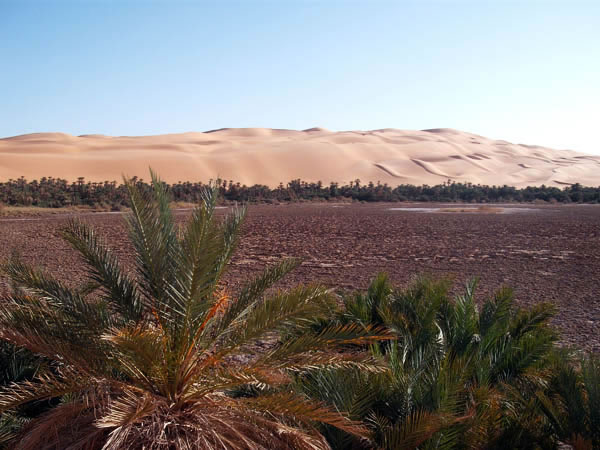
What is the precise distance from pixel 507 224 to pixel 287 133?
113378mm

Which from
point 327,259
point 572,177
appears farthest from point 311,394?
point 572,177

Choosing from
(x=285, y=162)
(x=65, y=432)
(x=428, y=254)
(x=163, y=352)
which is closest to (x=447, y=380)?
(x=163, y=352)

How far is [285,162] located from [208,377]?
83228 mm

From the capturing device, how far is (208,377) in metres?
3.89

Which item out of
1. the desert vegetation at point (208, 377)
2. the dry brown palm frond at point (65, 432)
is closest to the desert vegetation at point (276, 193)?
the desert vegetation at point (208, 377)

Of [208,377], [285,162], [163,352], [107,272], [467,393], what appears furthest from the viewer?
[285,162]

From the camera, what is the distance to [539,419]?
13.9ft

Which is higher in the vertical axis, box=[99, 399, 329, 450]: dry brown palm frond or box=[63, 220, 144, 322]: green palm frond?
box=[63, 220, 144, 322]: green palm frond

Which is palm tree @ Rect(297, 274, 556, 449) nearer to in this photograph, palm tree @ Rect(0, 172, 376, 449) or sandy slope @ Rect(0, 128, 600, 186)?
palm tree @ Rect(0, 172, 376, 449)

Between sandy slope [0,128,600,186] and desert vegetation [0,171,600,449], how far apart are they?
65.4 m

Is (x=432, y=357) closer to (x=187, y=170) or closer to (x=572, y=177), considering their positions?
(x=187, y=170)

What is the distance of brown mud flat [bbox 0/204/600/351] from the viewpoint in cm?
1213

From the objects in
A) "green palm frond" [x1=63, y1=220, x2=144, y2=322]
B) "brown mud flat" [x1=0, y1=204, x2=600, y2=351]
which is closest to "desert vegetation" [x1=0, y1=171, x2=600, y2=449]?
"green palm frond" [x1=63, y1=220, x2=144, y2=322]

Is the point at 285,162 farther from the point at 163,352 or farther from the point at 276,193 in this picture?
the point at 163,352
